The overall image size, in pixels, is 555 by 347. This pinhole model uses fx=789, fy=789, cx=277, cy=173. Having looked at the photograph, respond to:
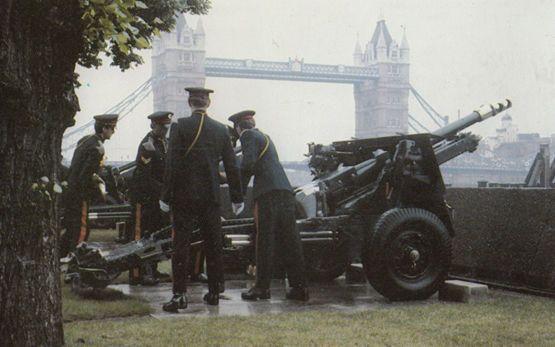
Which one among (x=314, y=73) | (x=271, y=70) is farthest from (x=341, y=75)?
(x=271, y=70)

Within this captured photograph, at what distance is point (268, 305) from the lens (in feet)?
22.1

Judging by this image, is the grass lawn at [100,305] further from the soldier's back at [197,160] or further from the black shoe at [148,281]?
the soldier's back at [197,160]

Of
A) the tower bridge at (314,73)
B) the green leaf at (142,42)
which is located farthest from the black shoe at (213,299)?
the tower bridge at (314,73)

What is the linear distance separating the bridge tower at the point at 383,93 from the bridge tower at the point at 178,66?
28277mm

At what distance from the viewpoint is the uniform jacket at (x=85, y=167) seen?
819 centimetres

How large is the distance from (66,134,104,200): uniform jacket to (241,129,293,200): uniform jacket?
1.89 meters

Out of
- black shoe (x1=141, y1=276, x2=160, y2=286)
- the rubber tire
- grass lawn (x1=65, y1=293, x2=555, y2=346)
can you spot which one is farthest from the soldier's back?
black shoe (x1=141, y1=276, x2=160, y2=286)

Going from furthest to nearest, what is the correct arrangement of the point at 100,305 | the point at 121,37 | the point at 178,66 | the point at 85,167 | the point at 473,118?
1. the point at 178,66
2. the point at 473,118
3. the point at 85,167
4. the point at 100,305
5. the point at 121,37

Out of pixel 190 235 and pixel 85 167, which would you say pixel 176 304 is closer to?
pixel 190 235

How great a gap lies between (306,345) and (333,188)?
9.78 feet

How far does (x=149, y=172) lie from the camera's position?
8266 millimetres

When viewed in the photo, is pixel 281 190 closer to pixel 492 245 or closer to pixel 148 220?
pixel 148 220

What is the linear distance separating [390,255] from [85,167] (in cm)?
333

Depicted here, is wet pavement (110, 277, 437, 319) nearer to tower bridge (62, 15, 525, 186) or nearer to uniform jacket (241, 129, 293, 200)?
uniform jacket (241, 129, 293, 200)
